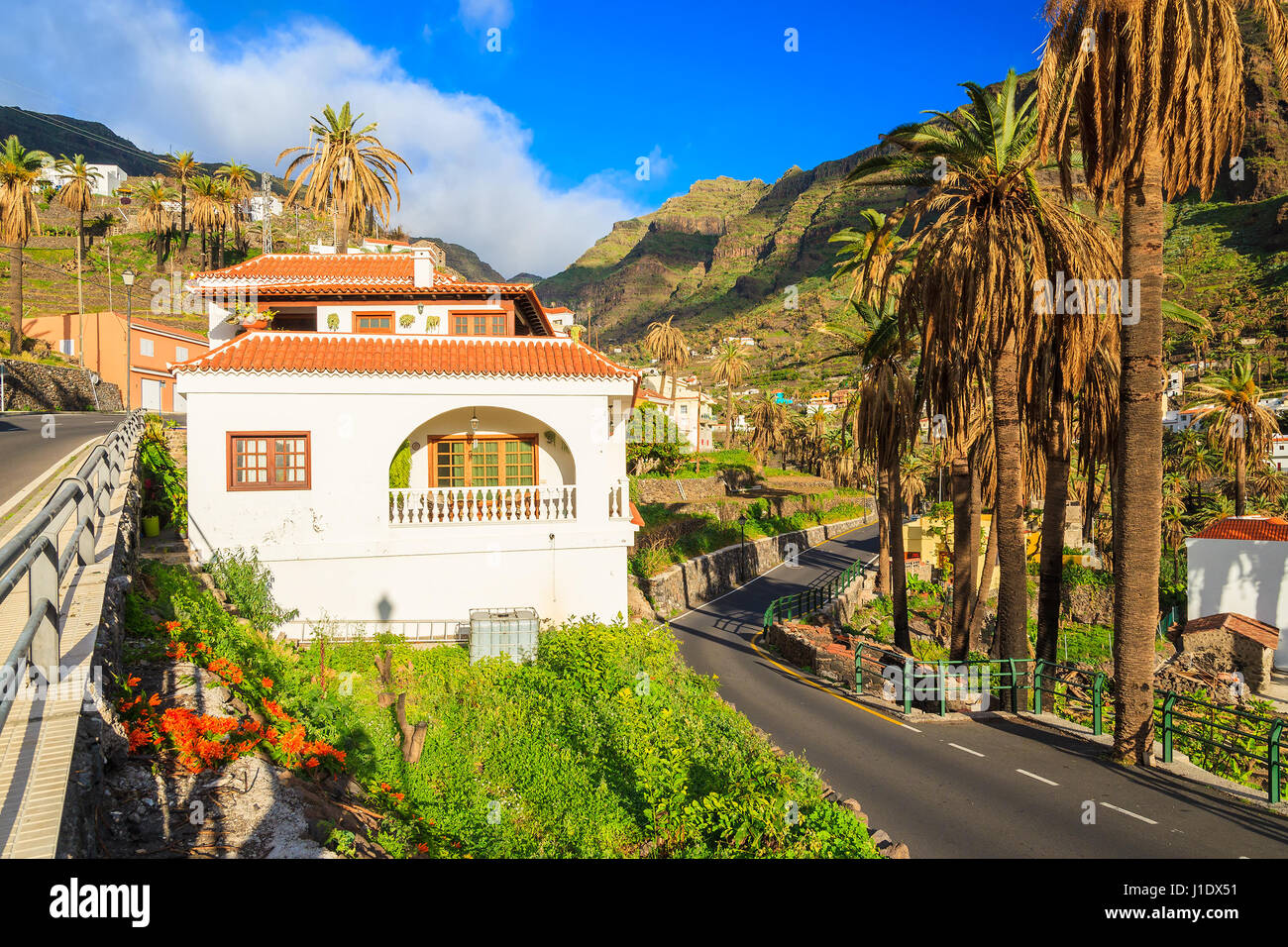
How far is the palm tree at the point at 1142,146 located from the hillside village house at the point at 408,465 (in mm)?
10203

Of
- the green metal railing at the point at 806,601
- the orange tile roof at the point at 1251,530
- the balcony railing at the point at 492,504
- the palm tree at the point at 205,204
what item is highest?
the palm tree at the point at 205,204

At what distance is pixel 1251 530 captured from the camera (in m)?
29.3

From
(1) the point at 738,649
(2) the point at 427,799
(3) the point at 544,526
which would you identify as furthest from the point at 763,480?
(2) the point at 427,799

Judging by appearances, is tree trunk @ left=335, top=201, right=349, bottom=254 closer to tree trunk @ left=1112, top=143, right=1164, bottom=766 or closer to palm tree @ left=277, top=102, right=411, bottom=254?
palm tree @ left=277, top=102, right=411, bottom=254

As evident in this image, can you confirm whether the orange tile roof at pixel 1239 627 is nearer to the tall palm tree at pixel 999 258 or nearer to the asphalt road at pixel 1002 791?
the tall palm tree at pixel 999 258

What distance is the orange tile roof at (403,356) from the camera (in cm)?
1545

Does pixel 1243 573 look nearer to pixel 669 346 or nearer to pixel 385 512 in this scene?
pixel 385 512

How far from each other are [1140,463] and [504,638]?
1275 cm

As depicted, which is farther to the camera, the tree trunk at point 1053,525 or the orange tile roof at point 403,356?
the tree trunk at point 1053,525

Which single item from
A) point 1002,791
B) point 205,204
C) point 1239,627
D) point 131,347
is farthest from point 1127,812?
point 205,204

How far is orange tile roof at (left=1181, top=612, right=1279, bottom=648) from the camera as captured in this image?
83.4ft

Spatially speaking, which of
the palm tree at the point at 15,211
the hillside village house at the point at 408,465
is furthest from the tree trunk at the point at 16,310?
the hillside village house at the point at 408,465
